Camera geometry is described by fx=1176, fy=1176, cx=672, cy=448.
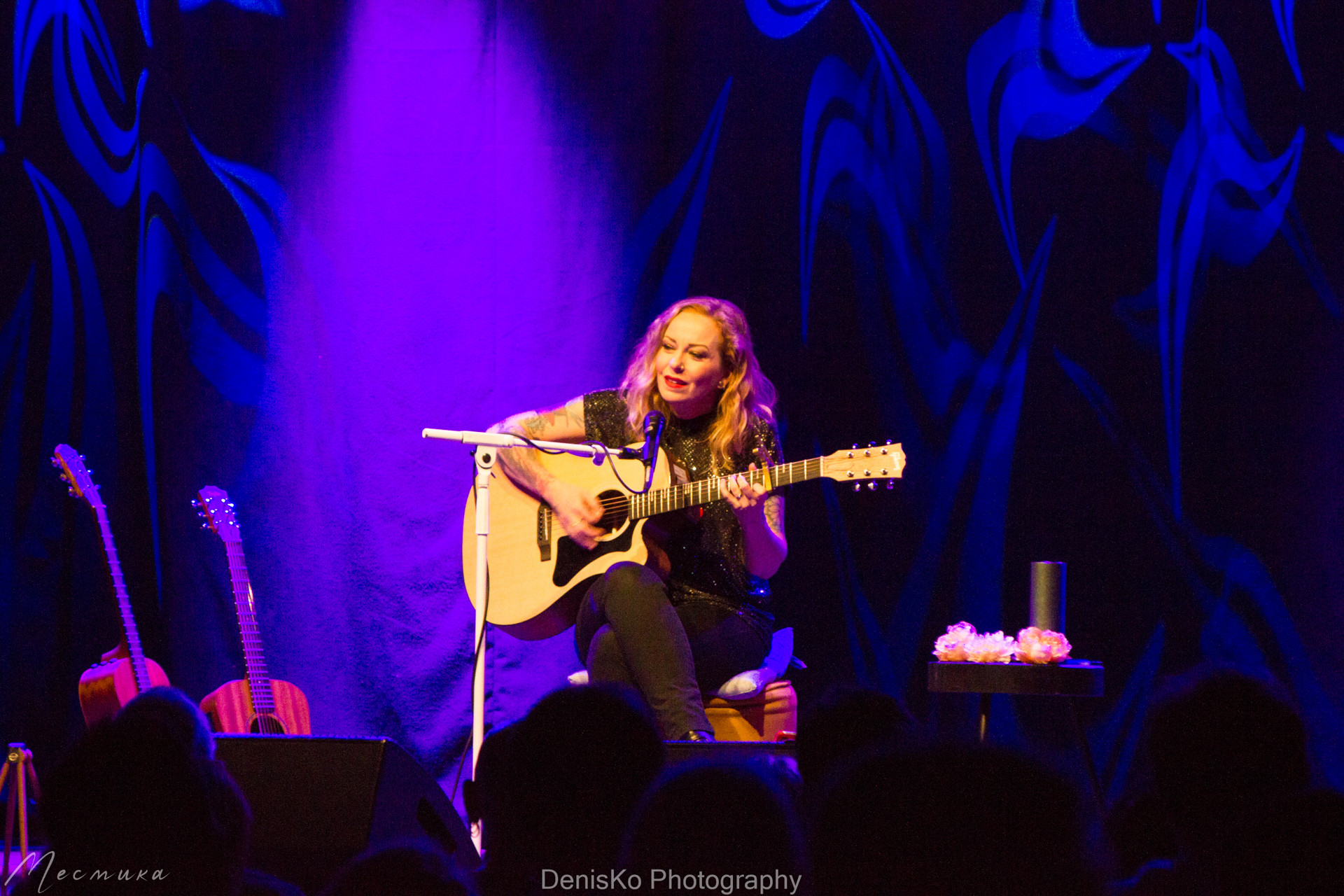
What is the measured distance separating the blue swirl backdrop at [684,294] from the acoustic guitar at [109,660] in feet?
0.57

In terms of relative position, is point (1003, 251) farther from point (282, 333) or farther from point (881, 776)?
point (881, 776)

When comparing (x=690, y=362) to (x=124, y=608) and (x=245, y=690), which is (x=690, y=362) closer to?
(x=245, y=690)

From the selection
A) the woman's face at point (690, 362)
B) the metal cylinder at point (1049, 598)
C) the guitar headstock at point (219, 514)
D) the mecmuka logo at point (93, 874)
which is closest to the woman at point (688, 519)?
the woman's face at point (690, 362)

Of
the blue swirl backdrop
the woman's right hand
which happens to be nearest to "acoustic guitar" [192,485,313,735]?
the blue swirl backdrop

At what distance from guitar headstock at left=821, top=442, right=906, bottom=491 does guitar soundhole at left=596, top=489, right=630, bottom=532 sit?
0.55m

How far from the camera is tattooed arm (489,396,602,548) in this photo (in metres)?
3.16

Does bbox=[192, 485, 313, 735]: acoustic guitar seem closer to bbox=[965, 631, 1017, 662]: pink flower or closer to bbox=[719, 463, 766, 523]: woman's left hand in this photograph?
bbox=[719, 463, 766, 523]: woman's left hand

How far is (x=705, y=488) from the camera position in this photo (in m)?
3.09

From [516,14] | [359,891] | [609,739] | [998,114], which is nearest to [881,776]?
[609,739]

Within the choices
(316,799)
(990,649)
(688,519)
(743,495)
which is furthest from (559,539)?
(316,799)

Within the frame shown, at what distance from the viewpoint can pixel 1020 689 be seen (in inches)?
106

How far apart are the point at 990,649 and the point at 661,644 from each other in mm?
774

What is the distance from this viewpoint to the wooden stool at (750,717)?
293 centimetres

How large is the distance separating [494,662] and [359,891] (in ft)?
9.40
